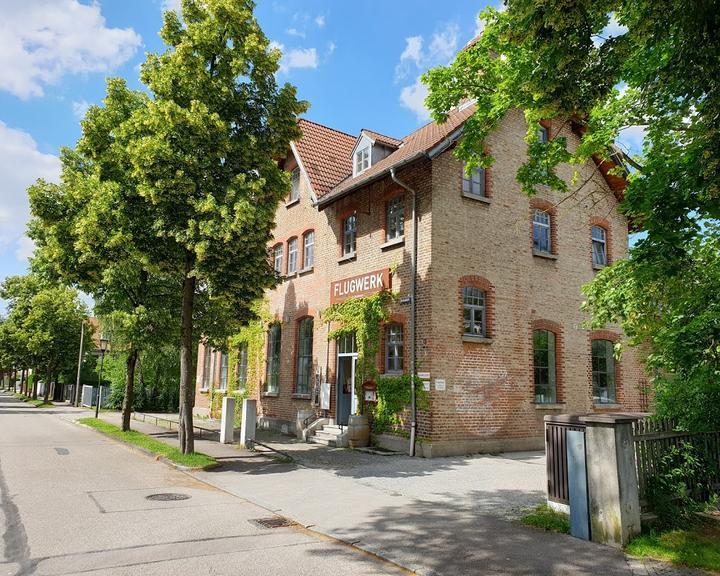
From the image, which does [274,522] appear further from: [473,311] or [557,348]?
[557,348]

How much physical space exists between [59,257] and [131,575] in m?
12.1

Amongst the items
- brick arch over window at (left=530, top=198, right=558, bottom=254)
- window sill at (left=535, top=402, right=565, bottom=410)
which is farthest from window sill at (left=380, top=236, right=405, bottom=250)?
window sill at (left=535, top=402, right=565, bottom=410)

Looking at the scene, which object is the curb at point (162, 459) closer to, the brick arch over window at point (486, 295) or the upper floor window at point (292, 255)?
the brick arch over window at point (486, 295)

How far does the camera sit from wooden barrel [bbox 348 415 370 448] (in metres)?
15.5

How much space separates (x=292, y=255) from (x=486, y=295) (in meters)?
8.66

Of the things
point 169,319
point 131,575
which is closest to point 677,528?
point 131,575

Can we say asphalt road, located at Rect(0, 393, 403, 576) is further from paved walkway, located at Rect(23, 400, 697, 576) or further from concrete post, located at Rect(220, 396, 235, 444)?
concrete post, located at Rect(220, 396, 235, 444)

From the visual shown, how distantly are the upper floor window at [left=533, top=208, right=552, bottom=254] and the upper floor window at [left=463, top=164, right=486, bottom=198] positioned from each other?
2.19 meters

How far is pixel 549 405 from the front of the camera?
54.3ft

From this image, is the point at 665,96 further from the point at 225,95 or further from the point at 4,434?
the point at 4,434

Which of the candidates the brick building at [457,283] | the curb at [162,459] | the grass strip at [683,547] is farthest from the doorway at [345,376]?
the grass strip at [683,547]

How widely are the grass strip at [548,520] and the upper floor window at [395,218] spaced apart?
9.57 meters

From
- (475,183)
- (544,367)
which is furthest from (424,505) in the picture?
(475,183)

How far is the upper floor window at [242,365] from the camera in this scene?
2372 cm
